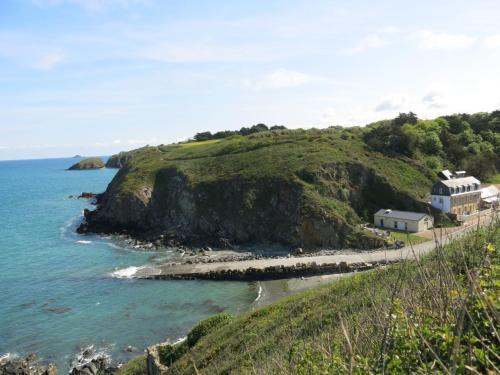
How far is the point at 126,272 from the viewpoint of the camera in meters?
50.6

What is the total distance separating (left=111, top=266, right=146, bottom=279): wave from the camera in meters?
49.1

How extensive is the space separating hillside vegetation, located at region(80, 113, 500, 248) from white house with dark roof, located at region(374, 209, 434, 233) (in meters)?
2.80

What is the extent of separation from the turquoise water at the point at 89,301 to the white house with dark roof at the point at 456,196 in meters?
31.7

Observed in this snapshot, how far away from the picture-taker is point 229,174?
7344cm

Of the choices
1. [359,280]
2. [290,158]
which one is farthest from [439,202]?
[359,280]

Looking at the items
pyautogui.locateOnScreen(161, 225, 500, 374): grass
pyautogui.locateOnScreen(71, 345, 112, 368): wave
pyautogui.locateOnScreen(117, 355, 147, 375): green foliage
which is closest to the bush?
pyautogui.locateOnScreen(161, 225, 500, 374): grass

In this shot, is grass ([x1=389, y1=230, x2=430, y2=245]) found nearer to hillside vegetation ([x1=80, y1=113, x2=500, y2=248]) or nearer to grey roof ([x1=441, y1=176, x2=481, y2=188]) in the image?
hillside vegetation ([x1=80, y1=113, x2=500, y2=248])

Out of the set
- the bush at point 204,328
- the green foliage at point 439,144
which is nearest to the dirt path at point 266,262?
the bush at point 204,328

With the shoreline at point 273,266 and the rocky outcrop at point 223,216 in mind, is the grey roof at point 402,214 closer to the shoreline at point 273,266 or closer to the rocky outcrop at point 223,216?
the shoreline at point 273,266

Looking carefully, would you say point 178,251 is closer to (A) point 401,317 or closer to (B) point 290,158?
(B) point 290,158

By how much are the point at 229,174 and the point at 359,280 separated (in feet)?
174

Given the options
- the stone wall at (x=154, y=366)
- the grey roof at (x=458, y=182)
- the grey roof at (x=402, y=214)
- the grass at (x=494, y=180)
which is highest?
the grey roof at (x=458, y=182)

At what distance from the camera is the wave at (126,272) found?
161 feet

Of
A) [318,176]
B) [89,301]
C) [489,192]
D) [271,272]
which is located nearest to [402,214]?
[318,176]
